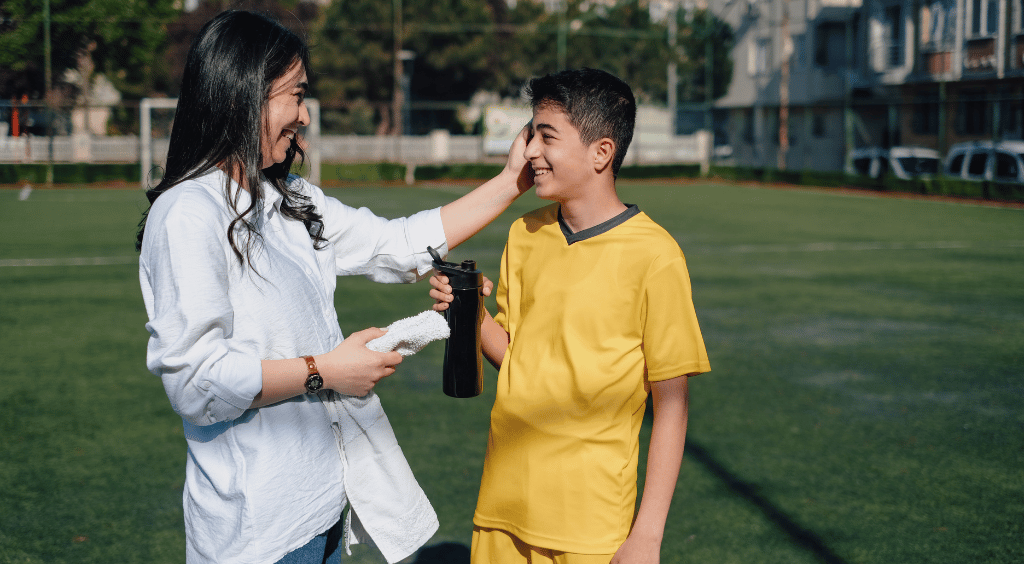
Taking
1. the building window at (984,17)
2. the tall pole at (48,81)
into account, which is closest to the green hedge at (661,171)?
the building window at (984,17)

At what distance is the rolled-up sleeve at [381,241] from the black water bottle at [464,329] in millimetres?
225

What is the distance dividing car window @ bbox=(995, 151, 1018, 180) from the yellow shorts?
22.9 metres

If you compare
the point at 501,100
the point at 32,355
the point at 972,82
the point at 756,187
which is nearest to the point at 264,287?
the point at 32,355

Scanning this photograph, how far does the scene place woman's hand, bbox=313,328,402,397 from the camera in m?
1.80

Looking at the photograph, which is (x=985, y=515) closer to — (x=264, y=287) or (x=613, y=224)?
(x=613, y=224)

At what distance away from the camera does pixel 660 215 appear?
1877cm

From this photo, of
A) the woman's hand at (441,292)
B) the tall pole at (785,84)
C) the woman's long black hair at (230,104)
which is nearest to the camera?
the woman's long black hair at (230,104)

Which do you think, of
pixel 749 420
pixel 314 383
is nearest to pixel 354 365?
pixel 314 383

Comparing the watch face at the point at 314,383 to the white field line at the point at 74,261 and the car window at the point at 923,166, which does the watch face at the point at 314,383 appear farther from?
the car window at the point at 923,166

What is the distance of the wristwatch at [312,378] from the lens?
178 centimetres

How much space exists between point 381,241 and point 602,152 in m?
0.60

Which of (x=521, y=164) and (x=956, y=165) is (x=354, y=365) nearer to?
(x=521, y=164)

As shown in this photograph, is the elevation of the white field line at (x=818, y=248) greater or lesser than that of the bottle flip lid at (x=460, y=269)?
lesser

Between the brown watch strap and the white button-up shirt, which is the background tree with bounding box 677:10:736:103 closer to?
the white button-up shirt
